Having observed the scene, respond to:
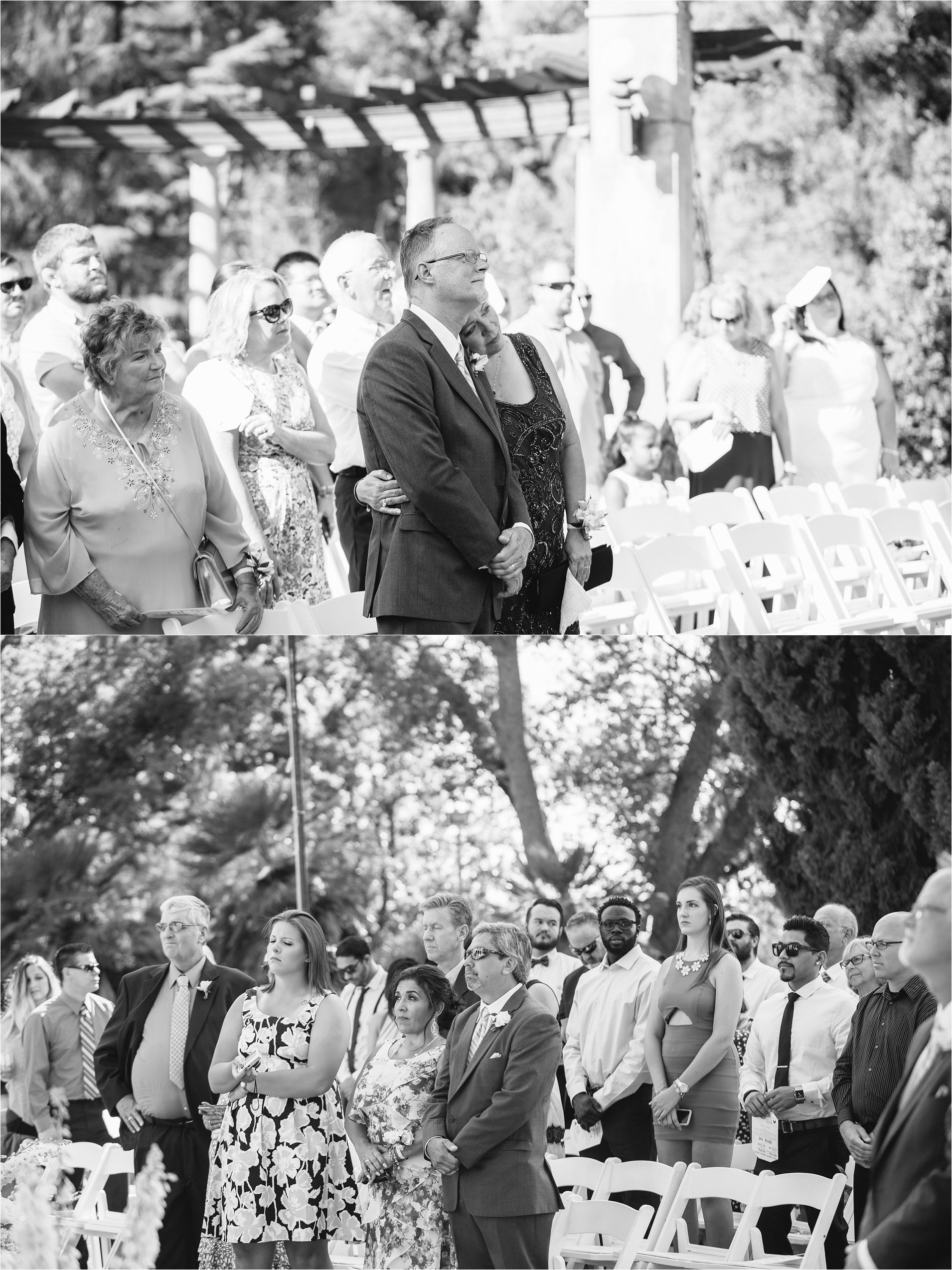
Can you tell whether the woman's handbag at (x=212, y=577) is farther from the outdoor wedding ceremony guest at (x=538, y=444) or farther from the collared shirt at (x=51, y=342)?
the collared shirt at (x=51, y=342)

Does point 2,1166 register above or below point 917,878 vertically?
below

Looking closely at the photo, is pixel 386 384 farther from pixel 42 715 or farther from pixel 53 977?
pixel 53 977

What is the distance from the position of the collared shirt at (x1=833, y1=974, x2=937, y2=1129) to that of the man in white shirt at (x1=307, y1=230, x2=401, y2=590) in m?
2.53

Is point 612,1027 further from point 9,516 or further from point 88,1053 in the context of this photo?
point 9,516

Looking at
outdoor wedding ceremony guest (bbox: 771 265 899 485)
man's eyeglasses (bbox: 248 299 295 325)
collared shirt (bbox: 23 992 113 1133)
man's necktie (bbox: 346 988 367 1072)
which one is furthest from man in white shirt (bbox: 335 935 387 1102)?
outdoor wedding ceremony guest (bbox: 771 265 899 485)

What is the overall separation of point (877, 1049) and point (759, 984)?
30.6 inches

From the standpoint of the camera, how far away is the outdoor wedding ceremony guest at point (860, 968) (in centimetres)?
588

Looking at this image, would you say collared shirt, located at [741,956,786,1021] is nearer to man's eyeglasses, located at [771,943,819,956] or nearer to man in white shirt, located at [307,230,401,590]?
man's eyeglasses, located at [771,943,819,956]

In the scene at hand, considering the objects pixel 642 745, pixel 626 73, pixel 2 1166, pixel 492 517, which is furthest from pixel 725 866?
pixel 626 73

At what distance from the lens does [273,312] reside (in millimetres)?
6406

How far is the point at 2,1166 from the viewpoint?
5742mm

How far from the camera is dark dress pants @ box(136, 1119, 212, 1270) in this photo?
18.1ft

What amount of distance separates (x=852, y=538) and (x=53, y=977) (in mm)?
3631

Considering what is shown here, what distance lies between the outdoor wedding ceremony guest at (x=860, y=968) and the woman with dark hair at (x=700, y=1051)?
0.37 metres
